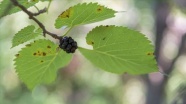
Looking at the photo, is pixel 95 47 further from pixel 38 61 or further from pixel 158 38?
pixel 158 38

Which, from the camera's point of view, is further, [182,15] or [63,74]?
[63,74]

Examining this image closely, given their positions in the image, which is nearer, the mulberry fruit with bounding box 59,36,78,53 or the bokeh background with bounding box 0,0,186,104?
the mulberry fruit with bounding box 59,36,78,53

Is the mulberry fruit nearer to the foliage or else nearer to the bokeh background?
the foliage

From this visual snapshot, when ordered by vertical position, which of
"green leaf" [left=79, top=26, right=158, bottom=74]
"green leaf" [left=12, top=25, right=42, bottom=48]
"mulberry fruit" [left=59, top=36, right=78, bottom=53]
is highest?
"green leaf" [left=12, top=25, right=42, bottom=48]

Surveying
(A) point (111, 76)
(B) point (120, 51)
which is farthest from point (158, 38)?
(B) point (120, 51)

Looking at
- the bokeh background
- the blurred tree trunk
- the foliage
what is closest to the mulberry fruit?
the foliage

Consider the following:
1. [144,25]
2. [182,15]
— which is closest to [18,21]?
[144,25]

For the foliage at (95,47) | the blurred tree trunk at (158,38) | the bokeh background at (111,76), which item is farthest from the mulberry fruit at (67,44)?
the blurred tree trunk at (158,38)

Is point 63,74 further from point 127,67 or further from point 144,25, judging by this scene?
point 127,67
